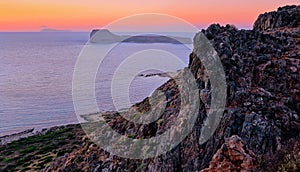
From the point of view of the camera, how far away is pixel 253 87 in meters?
17.8

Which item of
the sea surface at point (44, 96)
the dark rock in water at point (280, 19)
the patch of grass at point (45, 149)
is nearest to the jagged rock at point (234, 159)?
the dark rock in water at point (280, 19)

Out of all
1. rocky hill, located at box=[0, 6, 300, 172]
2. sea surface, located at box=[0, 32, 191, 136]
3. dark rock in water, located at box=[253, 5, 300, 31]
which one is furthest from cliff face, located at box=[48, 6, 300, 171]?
sea surface, located at box=[0, 32, 191, 136]

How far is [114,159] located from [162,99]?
5.38 m

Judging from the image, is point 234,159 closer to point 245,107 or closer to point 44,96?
point 245,107

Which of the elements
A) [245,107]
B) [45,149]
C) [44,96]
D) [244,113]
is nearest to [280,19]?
[245,107]

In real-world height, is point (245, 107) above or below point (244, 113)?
above

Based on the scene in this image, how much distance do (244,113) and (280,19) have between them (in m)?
17.9

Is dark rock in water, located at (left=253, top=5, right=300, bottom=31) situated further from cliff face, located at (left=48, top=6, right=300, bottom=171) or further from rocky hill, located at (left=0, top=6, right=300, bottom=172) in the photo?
cliff face, located at (left=48, top=6, right=300, bottom=171)

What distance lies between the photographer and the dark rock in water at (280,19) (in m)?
29.4

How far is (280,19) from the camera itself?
3072 cm

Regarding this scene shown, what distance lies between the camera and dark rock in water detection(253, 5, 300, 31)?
96.3ft

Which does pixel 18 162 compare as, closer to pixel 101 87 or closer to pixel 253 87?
pixel 253 87

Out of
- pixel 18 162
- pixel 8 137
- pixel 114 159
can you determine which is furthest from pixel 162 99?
pixel 8 137

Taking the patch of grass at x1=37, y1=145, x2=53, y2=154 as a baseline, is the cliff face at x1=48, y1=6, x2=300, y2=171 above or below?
below
